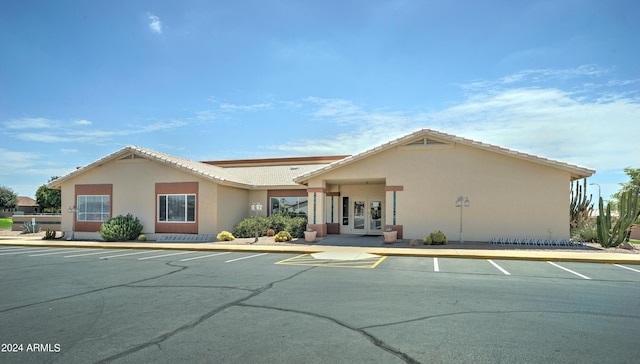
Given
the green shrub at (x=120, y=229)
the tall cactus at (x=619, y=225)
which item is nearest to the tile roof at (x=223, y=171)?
the green shrub at (x=120, y=229)

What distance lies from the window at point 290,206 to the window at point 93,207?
395 inches

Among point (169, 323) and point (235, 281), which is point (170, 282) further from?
point (169, 323)

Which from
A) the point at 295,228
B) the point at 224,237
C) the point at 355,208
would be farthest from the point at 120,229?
the point at 355,208

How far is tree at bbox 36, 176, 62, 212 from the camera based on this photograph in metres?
81.5

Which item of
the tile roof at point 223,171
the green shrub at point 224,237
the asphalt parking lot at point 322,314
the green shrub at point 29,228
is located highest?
the tile roof at point 223,171

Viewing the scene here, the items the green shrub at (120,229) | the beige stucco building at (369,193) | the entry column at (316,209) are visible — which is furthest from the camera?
the green shrub at (120,229)

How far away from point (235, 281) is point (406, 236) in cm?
1276

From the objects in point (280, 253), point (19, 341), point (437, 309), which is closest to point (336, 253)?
point (280, 253)

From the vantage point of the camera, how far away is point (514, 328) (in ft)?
21.7

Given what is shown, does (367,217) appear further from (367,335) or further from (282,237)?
(367,335)

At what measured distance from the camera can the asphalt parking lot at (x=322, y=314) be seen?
18.3 ft

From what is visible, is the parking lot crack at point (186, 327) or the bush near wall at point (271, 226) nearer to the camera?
the parking lot crack at point (186, 327)

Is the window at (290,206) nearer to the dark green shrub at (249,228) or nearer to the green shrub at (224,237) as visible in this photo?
the dark green shrub at (249,228)

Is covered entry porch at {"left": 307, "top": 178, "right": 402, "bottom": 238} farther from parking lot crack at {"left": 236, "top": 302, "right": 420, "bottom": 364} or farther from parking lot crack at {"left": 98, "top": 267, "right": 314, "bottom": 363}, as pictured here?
parking lot crack at {"left": 236, "top": 302, "right": 420, "bottom": 364}
